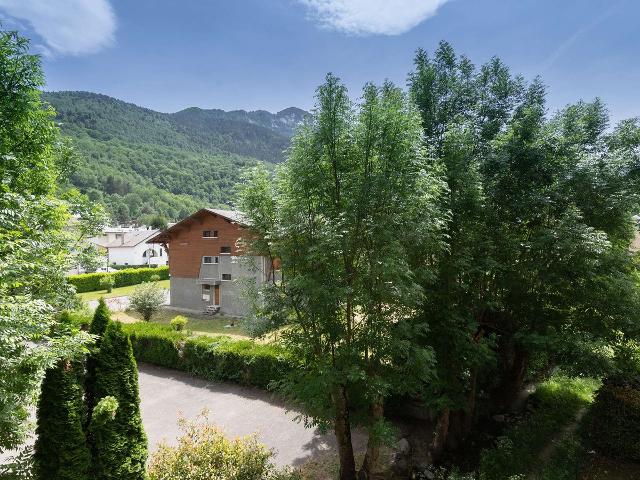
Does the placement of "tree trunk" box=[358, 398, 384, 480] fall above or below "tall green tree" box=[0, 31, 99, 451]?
below

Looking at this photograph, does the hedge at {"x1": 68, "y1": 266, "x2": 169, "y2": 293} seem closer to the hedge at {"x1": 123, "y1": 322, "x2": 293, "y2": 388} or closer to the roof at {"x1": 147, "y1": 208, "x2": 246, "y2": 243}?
the roof at {"x1": 147, "y1": 208, "x2": 246, "y2": 243}

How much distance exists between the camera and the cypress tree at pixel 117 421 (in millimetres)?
6867

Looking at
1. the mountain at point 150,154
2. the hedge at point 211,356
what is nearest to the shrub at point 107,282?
the hedge at point 211,356

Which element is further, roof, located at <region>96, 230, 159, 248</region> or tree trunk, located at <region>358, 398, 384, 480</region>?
roof, located at <region>96, 230, 159, 248</region>

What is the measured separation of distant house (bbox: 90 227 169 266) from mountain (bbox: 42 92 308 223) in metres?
25.0

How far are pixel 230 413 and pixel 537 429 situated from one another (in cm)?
1034

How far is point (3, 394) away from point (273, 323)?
4.49 meters

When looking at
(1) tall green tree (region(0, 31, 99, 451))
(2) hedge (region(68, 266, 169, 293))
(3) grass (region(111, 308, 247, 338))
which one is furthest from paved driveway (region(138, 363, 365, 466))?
(2) hedge (region(68, 266, 169, 293))

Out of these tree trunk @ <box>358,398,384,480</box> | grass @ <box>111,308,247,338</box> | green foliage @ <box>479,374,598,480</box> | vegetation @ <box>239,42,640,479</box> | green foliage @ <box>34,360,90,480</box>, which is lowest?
green foliage @ <box>479,374,598,480</box>

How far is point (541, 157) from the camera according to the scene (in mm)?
9828

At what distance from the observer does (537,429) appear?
1152cm

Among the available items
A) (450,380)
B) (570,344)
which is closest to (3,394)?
(450,380)

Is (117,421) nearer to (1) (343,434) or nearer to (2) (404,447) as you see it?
(1) (343,434)

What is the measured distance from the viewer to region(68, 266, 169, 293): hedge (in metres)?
38.1
